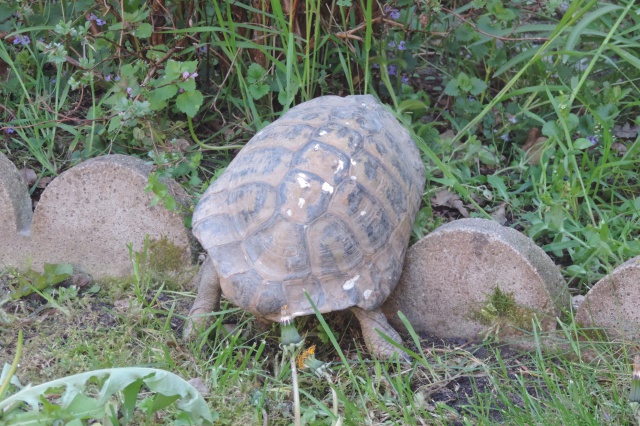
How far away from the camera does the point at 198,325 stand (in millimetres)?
2688

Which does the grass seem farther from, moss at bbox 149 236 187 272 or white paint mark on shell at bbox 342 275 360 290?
white paint mark on shell at bbox 342 275 360 290

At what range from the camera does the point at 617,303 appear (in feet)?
8.22

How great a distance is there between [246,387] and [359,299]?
1.45 feet

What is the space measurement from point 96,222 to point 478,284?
143 centimetres

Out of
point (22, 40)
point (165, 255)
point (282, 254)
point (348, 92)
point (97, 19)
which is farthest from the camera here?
point (348, 92)

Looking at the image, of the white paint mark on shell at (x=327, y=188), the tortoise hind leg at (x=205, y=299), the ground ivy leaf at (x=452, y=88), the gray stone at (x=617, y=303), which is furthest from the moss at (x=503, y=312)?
the ground ivy leaf at (x=452, y=88)

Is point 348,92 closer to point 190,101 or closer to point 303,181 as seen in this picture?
point 190,101

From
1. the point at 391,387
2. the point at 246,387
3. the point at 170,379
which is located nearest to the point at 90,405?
the point at 170,379

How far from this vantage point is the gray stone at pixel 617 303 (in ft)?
8.11

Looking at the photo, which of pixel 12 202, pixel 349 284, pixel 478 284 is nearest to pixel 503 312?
pixel 478 284

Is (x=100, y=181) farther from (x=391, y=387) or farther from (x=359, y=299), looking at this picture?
(x=391, y=387)

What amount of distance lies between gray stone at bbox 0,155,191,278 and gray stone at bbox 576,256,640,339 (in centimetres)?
143

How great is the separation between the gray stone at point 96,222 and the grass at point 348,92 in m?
0.11

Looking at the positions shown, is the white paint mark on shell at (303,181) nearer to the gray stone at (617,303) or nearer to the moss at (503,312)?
the moss at (503,312)
